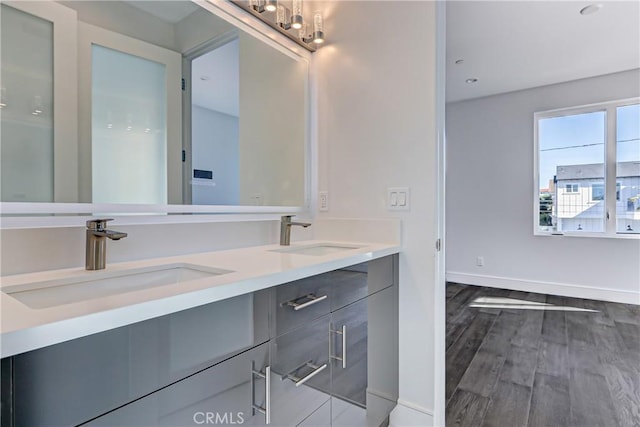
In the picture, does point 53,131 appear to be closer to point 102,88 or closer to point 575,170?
point 102,88

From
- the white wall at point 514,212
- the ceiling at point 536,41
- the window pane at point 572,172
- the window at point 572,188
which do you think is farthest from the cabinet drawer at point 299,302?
the window at point 572,188

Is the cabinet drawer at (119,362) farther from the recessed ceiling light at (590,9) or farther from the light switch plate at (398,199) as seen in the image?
the recessed ceiling light at (590,9)

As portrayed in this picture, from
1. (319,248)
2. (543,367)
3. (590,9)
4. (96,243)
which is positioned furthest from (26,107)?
(590,9)

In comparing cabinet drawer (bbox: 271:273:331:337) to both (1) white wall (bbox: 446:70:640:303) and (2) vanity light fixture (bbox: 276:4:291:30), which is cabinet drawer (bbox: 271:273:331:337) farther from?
(1) white wall (bbox: 446:70:640:303)

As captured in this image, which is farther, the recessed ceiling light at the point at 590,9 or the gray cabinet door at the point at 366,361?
the recessed ceiling light at the point at 590,9

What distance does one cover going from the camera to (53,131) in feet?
3.24

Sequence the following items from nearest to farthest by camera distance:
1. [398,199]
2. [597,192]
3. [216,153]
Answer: [216,153] < [398,199] < [597,192]

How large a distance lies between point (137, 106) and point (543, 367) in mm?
2799

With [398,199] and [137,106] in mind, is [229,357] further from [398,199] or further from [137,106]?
[398,199]

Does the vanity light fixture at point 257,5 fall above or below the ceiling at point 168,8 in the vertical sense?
above

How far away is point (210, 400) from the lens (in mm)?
751

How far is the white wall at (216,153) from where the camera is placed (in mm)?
1392

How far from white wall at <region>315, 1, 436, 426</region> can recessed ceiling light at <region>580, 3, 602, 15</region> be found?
6.16 feet

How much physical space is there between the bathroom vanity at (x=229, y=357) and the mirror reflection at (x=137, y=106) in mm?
364
